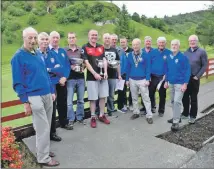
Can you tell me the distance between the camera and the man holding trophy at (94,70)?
5.54 meters

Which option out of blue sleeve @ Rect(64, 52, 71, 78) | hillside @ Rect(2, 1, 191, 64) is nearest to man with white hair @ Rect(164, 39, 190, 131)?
blue sleeve @ Rect(64, 52, 71, 78)

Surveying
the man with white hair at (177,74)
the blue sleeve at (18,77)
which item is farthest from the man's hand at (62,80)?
the man with white hair at (177,74)

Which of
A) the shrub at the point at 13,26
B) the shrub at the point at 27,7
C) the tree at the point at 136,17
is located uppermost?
the shrub at the point at 27,7

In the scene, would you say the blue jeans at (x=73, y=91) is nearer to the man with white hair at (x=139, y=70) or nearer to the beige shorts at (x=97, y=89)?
the beige shorts at (x=97, y=89)

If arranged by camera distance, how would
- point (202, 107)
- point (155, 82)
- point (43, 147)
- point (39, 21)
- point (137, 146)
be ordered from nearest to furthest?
point (43, 147)
point (137, 146)
point (155, 82)
point (202, 107)
point (39, 21)

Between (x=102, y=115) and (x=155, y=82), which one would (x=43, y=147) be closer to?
(x=102, y=115)

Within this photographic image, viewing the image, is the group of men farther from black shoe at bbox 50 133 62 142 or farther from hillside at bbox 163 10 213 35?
hillside at bbox 163 10 213 35

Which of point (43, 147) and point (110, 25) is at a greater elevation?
point (110, 25)

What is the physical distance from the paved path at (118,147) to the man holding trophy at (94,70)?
0.45m

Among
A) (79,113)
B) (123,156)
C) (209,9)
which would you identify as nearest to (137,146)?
(123,156)

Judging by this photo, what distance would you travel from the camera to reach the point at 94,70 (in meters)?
5.59

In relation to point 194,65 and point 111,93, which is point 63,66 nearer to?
point 111,93

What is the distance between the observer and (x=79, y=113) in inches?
228

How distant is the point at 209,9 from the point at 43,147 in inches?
839
